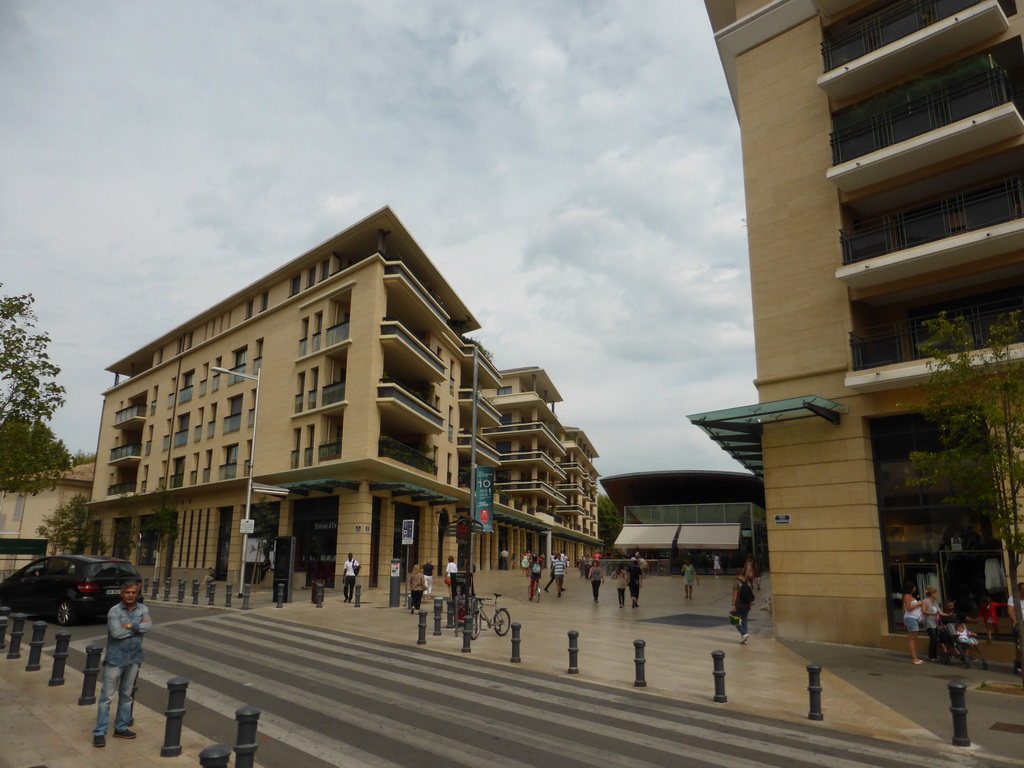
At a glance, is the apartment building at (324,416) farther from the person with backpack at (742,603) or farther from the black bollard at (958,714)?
the black bollard at (958,714)

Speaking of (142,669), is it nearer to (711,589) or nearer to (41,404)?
(41,404)

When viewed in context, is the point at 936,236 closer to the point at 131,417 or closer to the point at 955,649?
the point at 955,649

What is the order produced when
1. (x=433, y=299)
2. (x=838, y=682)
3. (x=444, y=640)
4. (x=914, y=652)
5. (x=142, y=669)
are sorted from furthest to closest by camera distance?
(x=433, y=299), (x=444, y=640), (x=914, y=652), (x=838, y=682), (x=142, y=669)

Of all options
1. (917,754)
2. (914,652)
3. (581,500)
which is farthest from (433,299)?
(581,500)

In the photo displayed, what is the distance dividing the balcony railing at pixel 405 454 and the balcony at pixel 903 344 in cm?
1996

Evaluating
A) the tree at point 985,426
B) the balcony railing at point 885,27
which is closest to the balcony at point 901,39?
the balcony railing at point 885,27

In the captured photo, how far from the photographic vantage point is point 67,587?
16.5 m

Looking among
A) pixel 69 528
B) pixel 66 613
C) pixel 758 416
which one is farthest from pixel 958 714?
pixel 69 528

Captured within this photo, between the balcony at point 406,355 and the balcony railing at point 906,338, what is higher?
the balcony at point 406,355

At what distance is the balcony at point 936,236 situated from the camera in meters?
15.5

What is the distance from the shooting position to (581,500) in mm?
85625

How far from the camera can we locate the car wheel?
1630cm

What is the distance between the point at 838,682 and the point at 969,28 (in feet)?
52.3

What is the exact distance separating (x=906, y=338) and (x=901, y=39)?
7855 millimetres
